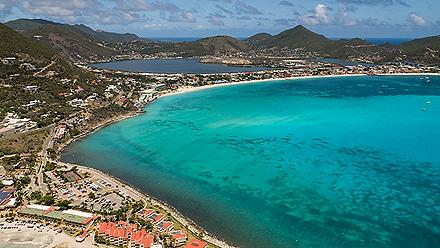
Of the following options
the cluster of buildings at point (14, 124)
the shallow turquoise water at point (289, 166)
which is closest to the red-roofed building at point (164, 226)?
the shallow turquoise water at point (289, 166)

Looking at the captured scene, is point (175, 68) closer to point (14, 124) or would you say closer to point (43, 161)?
point (14, 124)

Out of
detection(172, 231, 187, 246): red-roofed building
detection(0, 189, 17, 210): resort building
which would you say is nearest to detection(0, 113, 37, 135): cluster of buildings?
detection(0, 189, 17, 210): resort building

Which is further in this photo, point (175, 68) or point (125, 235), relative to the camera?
point (175, 68)

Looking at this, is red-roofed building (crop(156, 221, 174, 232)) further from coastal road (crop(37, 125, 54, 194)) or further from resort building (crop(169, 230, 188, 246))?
coastal road (crop(37, 125, 54, 194))

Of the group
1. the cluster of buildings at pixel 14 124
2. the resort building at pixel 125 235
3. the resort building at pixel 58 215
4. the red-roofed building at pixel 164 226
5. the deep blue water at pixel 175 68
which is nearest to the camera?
the resort building at pixel 125 235

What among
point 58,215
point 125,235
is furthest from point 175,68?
point 125,235

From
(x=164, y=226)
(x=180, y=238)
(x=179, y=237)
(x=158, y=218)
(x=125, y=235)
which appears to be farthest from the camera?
(x=158, y=218)

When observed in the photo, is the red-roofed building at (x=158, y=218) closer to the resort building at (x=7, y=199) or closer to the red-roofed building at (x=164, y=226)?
the red-roofed building at (x=164, y=226)
